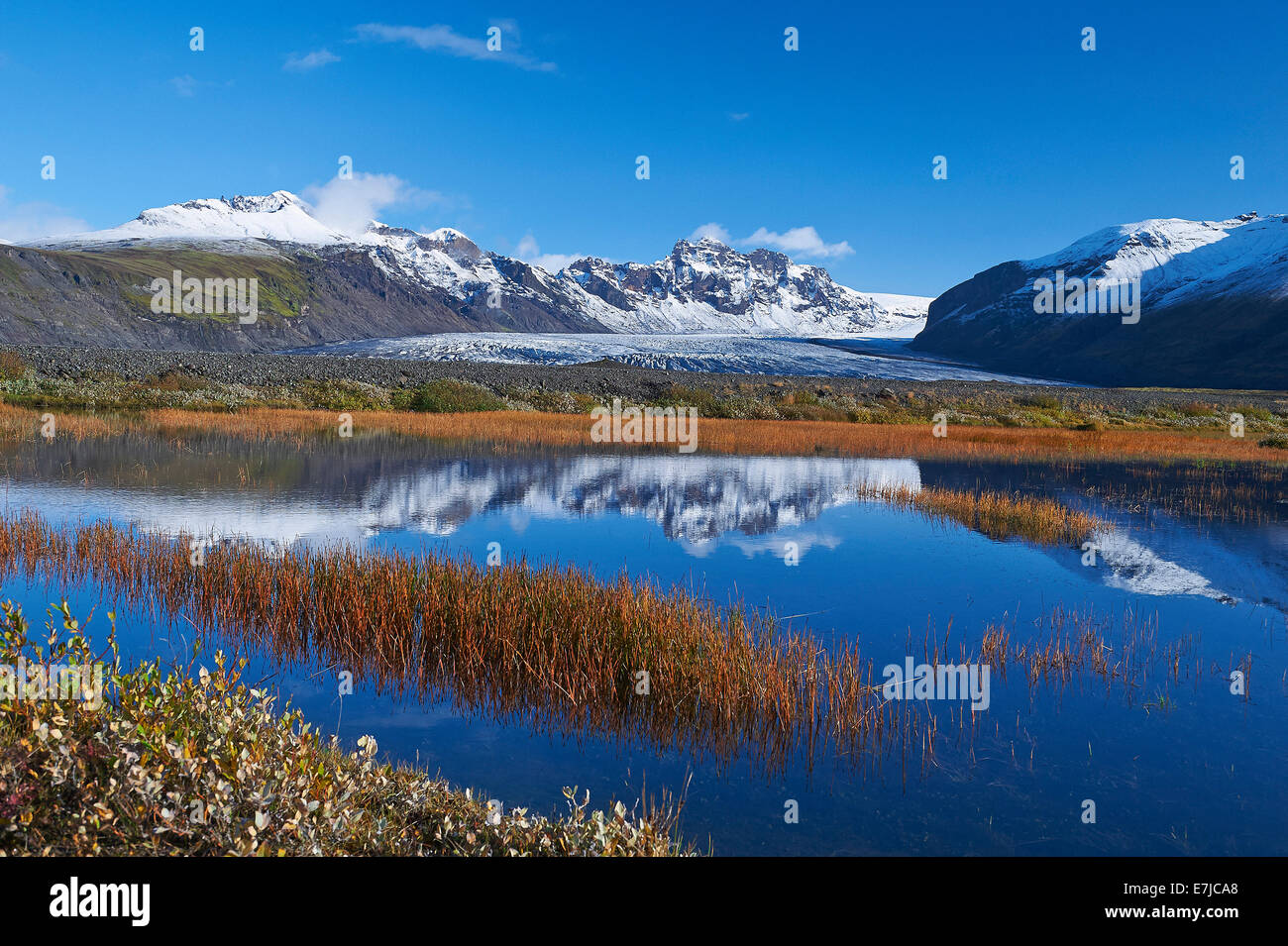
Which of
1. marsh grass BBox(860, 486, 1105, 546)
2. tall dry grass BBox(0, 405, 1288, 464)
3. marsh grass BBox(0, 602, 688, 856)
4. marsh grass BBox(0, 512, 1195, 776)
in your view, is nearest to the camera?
marsh grass BBox(0, 602, 688, 856)

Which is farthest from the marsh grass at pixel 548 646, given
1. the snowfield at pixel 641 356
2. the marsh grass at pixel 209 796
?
the snowfield at pixel 641 356

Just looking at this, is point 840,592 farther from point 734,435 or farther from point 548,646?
point 734,435

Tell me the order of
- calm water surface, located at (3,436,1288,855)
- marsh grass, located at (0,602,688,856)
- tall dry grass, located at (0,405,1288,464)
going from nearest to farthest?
1. marsh grass, located at (0,602,688,856)
2. calm water surface, located at (3,436,1288,855)
3. tall dry grass, located at (0,405,1288,464)

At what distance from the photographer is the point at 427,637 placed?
862cm

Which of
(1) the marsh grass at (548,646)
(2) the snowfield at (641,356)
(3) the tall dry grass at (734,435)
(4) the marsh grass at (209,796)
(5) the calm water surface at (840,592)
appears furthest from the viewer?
(2) the snowfield at (641,356)

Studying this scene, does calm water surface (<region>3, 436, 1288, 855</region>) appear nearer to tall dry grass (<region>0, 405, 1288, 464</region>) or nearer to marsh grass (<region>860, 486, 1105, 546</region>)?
marsh grass (<region>860, 486, 1105, 546</region>)

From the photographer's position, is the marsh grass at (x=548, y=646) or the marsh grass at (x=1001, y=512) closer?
the marsh grass at (x=548, y=646)

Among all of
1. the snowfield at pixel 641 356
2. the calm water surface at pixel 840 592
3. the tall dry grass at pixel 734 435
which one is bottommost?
the calm water surface at pixel 840 592

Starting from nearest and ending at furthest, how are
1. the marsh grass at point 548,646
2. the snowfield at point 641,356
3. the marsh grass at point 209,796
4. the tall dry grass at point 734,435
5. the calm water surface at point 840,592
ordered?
the marsh grass at point 209,796, the calm water surface at point 840,592, the marsh grass at point 548,646, the tall dry grass at point 734,435, the snowfield at point 641,356

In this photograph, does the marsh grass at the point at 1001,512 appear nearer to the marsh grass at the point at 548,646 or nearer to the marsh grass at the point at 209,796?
the marsh grass at the point at 548,646

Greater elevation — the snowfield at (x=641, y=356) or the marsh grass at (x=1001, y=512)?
the snowfield at (x=641, y=356)

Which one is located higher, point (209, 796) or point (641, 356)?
point (641, 356)

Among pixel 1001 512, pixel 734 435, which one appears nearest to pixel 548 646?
pixel 1001 512

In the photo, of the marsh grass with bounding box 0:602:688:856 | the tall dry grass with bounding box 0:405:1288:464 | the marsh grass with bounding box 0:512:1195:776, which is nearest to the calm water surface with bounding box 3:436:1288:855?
the marsh grass with bounding box 0:512:1195:776
